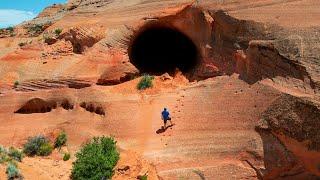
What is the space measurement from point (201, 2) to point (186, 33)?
4.93ft

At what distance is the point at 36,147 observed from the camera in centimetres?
1883

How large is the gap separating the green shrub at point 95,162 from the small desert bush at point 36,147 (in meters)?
1.94

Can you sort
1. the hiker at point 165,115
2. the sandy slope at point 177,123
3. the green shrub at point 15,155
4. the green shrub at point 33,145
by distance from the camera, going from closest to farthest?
the sandy slope at point 177,123
the green shrub at point 15,155
the hiker at point 165,115
the green shrub at point 33,145

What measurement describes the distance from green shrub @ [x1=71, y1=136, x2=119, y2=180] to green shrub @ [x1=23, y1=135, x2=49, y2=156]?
7.09 ft

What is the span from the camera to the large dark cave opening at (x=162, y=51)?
75.9 feet

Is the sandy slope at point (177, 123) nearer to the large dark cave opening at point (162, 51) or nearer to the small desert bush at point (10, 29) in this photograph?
the large dark cave opening at point (162, 51)

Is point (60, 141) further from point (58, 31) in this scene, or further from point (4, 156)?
point (58, 31)

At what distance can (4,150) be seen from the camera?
17.4 metres

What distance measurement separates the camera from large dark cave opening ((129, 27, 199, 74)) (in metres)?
23.1

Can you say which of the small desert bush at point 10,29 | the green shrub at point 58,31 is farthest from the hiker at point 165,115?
the small desert bush at point 10,29

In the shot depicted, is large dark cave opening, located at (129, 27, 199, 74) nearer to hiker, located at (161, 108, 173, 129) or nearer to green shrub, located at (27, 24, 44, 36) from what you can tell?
hiker, located at (161, 108, 173, 129)

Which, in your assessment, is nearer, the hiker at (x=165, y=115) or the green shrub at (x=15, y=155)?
the green shrub at (x=15, y=155)

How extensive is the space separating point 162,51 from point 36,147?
878 centimetres

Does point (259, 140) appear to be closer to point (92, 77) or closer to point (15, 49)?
point (92, 77)
